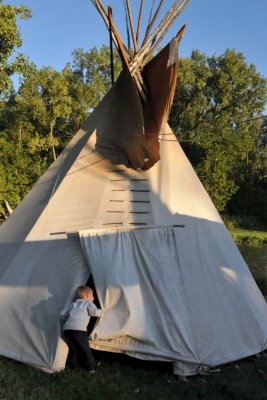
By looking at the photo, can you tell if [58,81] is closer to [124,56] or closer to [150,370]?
[124,56]

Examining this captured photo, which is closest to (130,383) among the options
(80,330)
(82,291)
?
(80,330)

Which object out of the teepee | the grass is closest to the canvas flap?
the teepee

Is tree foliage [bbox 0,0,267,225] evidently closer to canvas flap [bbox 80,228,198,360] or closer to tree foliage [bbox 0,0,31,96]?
tree foliage [bbox 0,0,31,96]

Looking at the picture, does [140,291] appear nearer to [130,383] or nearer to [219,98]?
[130,383]

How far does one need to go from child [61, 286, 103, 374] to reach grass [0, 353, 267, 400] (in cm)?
13

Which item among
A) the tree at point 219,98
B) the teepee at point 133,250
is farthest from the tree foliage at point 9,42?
the tree at point 219,98

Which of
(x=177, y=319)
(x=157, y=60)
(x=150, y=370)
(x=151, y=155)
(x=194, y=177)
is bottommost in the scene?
(x=150, y=370)

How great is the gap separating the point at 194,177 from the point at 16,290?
3127 millimetres

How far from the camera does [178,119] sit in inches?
1387

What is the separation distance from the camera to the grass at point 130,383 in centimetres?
447

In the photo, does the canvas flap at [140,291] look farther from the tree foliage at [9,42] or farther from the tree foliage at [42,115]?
the tree foliage at [42,115]

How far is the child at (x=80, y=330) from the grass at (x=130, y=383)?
5.2 inches

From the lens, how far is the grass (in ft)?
14.7

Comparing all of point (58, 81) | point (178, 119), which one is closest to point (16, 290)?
point (58, 81)
